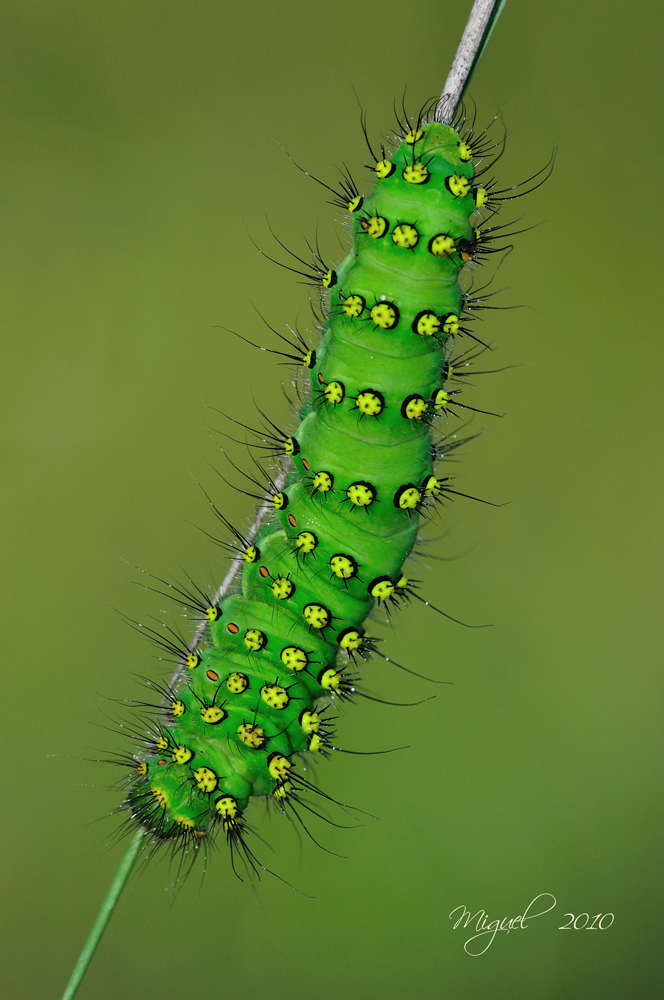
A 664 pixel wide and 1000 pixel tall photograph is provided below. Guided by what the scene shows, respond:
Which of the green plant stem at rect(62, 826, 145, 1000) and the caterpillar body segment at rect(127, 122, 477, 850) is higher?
the caterpillar body segment at rect(127, 122, 477, 850)

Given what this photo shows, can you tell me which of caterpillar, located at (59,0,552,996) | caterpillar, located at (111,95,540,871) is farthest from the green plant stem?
caterpillar, located at (111,95,540,871)

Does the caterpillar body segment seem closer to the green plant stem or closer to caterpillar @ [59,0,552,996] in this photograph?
caterpillar @ [59,0,552,996]

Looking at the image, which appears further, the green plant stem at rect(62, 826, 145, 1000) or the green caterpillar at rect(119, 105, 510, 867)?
the green caterpillar at rect(119, 105, 510, 867)

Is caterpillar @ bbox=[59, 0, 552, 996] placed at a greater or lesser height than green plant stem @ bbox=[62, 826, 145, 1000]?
greater

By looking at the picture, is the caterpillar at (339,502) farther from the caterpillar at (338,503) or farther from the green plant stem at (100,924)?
the green plant stem at (100,924)

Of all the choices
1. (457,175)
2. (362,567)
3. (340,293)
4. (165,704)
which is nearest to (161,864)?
(165,704)

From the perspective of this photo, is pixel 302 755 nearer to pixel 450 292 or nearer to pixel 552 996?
pixel 450 292

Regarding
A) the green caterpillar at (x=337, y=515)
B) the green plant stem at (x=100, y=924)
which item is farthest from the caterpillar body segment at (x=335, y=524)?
the green plant stem at (x=100, y=924)

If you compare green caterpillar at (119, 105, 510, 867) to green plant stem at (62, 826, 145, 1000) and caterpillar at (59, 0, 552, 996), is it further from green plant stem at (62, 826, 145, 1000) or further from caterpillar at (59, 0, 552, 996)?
green plant stem at (62, 826, 145, 1000)
